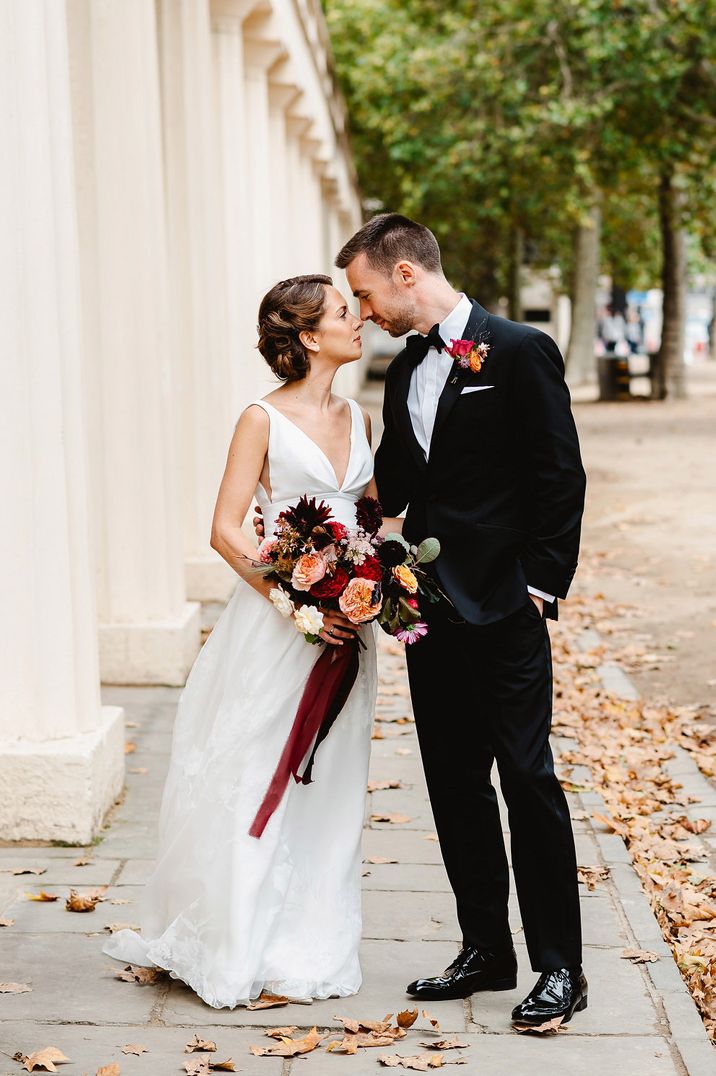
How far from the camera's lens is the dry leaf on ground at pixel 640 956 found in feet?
14.6

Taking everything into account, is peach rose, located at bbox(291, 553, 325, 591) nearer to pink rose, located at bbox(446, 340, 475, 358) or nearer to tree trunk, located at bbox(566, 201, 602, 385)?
pink rose, located at bbox(446, 340, 475, 358)

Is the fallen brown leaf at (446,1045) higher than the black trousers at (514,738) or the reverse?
the reverse

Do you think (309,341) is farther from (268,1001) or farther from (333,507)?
(268,1001)

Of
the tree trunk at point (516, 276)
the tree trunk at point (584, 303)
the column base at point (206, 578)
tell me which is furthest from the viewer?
the tree trunk at point (516, 276)

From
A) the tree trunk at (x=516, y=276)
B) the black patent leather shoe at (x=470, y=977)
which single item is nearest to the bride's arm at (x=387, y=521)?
the black patent leather shoe at (x=470, y=977)

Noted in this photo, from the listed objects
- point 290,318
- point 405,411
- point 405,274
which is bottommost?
point 405,411

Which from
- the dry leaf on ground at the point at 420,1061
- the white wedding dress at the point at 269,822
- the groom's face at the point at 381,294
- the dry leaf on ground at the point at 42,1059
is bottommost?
the dry leaf on ground at the point at 420,1061

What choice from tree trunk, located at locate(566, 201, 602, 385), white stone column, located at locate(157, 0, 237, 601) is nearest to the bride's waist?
white stone column, located at locate(157, 0, 237, 601)

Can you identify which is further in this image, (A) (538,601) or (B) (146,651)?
(B) (146,651)

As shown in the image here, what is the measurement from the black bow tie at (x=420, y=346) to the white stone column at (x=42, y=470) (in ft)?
6.14

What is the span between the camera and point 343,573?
3965 millimetres

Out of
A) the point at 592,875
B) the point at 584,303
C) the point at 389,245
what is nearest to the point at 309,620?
the point at 389,245

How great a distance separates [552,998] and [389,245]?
80.6 inches

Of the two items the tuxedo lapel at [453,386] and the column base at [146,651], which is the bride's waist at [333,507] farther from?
the column base at [146,651]
